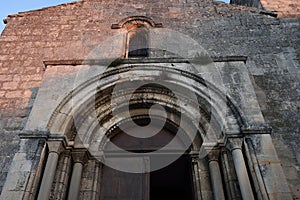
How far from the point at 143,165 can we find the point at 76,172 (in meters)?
1.13

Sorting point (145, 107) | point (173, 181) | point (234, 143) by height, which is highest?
point (145, 107)

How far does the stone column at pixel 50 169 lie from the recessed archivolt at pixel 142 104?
0.87ft

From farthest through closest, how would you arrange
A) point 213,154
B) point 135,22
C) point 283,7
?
point 283,7 → point 135,22 → point 213,154

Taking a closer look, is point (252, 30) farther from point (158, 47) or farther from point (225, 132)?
point (225, 132)

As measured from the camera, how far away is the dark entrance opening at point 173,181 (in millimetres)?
5160

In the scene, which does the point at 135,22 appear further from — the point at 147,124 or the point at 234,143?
the point at 234,143

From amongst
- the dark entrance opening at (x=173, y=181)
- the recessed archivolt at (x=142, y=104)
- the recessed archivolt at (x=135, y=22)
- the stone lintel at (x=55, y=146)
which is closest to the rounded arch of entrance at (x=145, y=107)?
the recessed archivolt at (x=142, y=104)

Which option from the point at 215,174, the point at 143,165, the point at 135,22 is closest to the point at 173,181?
the point at 143,165

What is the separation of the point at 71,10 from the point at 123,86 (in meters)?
3.18

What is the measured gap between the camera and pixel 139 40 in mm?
6527

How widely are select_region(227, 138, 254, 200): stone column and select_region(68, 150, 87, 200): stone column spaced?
2.30 m

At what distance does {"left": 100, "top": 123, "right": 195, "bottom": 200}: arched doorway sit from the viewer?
15.2 ft

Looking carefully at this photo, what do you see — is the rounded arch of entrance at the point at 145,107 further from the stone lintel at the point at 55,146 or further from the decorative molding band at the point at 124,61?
the stone lintel at the point at 55,146

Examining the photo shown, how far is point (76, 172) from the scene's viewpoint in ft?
14.6
